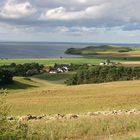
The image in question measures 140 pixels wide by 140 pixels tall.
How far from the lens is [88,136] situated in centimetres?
1866

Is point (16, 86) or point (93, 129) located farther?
point (16, 86)

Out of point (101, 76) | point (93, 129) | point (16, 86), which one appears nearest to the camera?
point (93, 129)

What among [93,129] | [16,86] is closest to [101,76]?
[16,86]

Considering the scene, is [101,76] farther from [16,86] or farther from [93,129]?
[93,129]

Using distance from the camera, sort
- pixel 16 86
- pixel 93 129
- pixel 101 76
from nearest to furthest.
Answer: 1. pixel 93 129
2. pixel 16 86
3. pixel 101 76

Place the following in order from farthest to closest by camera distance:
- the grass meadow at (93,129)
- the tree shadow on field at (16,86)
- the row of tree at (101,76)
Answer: the row of tree at (101,76) < the tree shadow on field at (16,86) < the grass meadow at (93,129)

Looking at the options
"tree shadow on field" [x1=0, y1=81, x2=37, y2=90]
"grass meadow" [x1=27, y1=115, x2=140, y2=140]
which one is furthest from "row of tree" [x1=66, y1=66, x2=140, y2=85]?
"grass meadow" [x1=27, y1=115, x2=140, y2=140]

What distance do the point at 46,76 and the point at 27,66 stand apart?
15.6 meters

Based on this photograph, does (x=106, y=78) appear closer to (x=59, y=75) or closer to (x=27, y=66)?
(x=59, y=75)

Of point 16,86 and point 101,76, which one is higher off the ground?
point 101,76

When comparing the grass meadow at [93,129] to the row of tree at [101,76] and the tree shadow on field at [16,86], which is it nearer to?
the tree shadow on field at [16,86]

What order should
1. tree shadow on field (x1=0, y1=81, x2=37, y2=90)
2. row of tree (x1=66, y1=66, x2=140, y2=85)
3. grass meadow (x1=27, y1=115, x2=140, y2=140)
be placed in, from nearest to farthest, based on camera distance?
grass meadow (x1=27, y1=115, x2=140, y2=140)
tree shadow on field (x1=0, y1=81, x2=37, y2=90)
row of tree (x1=66, y1=66, x2=140, y2=85)

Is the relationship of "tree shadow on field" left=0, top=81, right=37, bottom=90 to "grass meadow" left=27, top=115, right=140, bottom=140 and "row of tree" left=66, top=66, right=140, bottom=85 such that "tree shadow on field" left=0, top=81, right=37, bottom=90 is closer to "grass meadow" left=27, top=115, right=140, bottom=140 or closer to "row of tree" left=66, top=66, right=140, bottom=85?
"row of tree" left=66, top=66, right=140, bottom=85

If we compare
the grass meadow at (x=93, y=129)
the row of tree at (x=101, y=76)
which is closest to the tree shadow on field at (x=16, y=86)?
the row of tree at (x=101, y=76)
